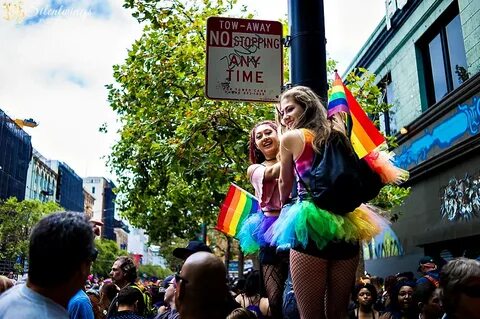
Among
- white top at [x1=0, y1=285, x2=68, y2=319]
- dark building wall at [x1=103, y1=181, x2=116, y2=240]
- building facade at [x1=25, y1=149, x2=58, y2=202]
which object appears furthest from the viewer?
dark building wall at [x1=103, y1=181, x2=116, y2=240]

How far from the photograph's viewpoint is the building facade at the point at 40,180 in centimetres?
6761

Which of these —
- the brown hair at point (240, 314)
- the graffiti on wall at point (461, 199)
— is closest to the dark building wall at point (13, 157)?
the graffiti on wall at point (461, 199)

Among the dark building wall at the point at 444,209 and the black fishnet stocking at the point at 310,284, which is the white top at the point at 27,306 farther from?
the dark building wall at the point at 444,209

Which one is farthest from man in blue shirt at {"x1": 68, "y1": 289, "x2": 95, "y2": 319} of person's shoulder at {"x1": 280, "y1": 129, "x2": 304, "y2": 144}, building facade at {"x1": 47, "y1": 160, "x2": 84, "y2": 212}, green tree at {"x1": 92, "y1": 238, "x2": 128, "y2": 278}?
building facade at {"x1": 47, "y1": 160, "x2": 84, "y2": 212}

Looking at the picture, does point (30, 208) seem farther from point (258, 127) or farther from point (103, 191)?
point (103, 191)

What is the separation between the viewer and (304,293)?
2512 millimetres

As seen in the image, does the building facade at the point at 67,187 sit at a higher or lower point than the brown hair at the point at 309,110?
higher

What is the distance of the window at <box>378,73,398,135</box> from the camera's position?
18.2 metres

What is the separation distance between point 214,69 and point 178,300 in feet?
7.82

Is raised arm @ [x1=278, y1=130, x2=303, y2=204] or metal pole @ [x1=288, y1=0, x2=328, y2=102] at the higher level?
metal pole @ [x1=288, y1=0, x2=328, y2=102]

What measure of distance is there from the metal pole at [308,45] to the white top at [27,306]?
2165mm

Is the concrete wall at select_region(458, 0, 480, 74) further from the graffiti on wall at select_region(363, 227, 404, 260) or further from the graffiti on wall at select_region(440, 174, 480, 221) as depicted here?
the graffiti on wall at select_region(363, 227, 404, 260)

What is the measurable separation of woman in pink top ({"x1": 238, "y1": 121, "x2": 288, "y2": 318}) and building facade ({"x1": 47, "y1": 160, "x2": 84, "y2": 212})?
8090 centimetres

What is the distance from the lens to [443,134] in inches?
554
